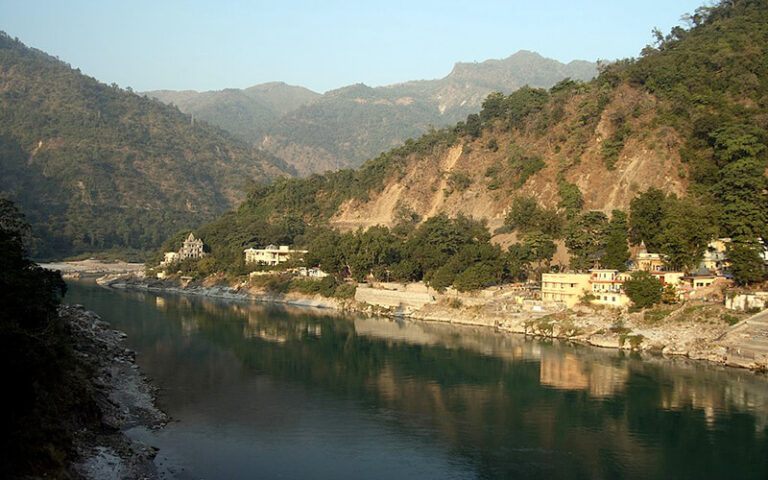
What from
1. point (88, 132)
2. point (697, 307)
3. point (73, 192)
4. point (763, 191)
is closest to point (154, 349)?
point (697, 307)

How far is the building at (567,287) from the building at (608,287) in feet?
1.31

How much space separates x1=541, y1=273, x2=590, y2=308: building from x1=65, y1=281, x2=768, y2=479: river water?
11.4 feet

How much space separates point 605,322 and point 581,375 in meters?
6.82

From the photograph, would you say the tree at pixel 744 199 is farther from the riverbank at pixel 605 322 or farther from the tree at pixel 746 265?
the riverbank at pixel 605 322

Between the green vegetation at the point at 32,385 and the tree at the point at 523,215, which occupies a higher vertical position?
the tree at the point at 523,215

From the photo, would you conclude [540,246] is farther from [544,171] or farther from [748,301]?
[748,301]

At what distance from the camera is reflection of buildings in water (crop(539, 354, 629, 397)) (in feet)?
73.3

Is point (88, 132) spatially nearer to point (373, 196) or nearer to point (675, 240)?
point (373, 196)

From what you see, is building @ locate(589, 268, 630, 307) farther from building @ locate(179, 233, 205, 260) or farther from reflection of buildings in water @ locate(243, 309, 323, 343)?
building @ locate(179, 233, 205, 260)

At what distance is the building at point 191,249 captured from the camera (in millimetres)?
59469

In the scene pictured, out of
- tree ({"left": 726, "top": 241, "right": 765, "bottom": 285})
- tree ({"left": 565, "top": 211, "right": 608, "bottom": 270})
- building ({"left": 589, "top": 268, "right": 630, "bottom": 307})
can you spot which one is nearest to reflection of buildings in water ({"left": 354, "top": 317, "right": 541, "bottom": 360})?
building ({"left": 589, "top": 268, "right": 630, "bottom": 307})

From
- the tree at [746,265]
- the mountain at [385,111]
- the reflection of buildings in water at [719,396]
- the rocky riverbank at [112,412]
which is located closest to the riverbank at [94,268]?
Answer: the rocky riverbank at [112,412]

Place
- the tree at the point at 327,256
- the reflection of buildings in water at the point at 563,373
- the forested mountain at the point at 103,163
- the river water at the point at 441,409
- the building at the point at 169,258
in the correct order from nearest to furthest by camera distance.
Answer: the river water at the point at 441,409 < the reflection of buildings in water at the point at 563,373 < the tree at the point at 327,256 < the building at the point at 169,258 < the forested mountain at the point at 103,163

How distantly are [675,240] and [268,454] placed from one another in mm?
22352
